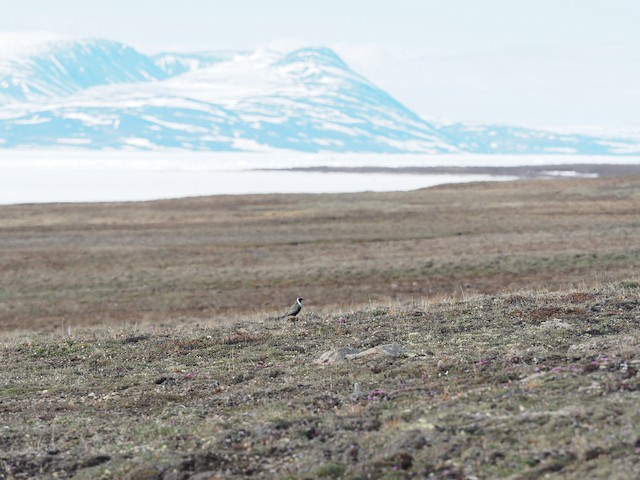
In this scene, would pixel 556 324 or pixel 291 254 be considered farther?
pixel 291 254

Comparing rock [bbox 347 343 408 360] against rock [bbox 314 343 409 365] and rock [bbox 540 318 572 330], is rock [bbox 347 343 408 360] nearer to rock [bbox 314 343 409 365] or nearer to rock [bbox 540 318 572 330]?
rock [bbox 314 343 409 365]

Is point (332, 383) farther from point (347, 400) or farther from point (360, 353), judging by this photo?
point (360, 353)

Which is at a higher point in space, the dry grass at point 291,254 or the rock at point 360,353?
the rock at point 360,353

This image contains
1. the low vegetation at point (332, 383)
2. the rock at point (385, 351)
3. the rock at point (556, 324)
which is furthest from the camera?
the rock at point (556, 324)

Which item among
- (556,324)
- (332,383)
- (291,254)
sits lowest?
(291,254)

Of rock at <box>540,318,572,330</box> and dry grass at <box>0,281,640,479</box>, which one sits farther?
rock at <box>540,318,572,330</box>

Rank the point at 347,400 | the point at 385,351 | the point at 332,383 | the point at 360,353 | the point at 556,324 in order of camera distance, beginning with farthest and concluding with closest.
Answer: the point at 556,324, the point at 360,353, the point at 385,351, the point at 332,383, the point at 347,400

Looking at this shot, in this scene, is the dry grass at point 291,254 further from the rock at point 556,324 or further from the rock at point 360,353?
the rock at point 360,353

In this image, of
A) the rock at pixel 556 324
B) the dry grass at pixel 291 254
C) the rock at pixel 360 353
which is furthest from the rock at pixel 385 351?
the dry grass at pixel 291 254

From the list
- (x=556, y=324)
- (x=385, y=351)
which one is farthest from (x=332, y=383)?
(x=556, y=324)

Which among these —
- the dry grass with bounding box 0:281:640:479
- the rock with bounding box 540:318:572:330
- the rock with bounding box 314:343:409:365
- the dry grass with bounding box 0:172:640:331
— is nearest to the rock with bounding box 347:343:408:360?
the rock with bounding box 314:343:409:365

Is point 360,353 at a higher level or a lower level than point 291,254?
higher

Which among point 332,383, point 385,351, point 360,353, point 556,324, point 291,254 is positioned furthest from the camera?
point 291,254

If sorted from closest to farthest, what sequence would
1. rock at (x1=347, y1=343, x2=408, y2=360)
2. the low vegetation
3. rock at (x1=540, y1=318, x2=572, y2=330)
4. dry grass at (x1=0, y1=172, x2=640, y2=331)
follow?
the low vegetation, rock at (x1=347, y1=343, x2=408, y2=360), rock at (x1=540, y1=318, x2=572, y2=330), dry grass at (x1=0, y1=172, x2=640, y2=331)
